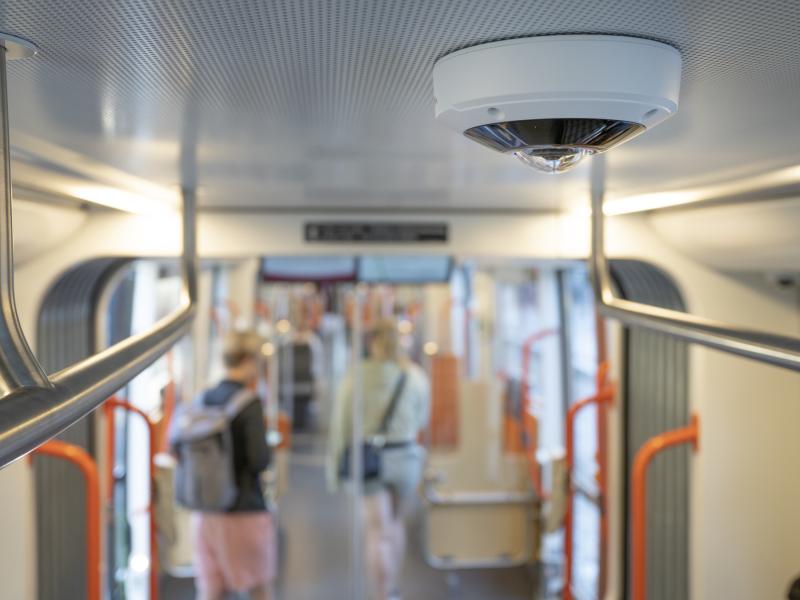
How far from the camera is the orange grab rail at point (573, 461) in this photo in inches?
157

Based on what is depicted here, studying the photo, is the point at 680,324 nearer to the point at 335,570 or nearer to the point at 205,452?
the point at 205,452

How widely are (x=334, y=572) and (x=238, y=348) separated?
101 inches

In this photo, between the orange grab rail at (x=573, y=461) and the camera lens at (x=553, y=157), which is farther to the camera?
the orange grab rail at (x=573, y=461)

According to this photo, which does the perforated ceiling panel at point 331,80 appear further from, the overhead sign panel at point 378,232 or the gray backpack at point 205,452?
the gray backpack at point 205,452

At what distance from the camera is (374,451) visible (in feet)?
18.4

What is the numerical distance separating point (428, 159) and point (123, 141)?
2.26 ft

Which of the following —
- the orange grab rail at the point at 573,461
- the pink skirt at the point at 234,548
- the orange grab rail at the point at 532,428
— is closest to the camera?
the orange grab rail at the point at 573,461

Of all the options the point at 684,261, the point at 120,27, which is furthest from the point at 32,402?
the point at 684,261

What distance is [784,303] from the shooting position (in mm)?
3375

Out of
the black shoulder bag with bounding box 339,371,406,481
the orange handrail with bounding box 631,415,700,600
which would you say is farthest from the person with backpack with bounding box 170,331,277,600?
the orange handrail with bounding box 631,415,700,600

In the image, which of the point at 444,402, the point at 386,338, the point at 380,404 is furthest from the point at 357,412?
the point at 444,402

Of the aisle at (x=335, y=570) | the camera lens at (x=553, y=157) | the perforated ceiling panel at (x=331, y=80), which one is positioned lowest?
the aisle at (x=335, y=570)

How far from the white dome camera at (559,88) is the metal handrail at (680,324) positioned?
44 centimetres

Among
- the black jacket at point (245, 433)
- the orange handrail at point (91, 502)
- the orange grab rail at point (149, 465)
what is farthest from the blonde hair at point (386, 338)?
the orange handrail at point (91, 502)
